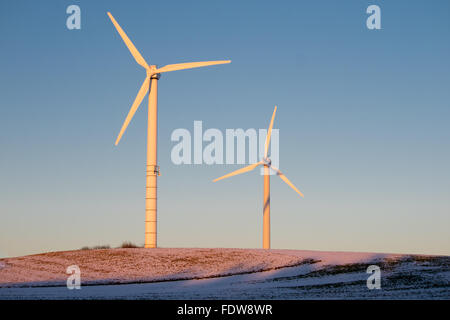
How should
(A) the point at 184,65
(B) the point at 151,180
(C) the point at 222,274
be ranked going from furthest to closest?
1. (A) the point at 184,65
2. (B) the point at 151,180
3. (C) the point at 222,274

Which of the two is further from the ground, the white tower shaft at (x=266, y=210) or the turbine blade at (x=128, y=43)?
the turbine blade at (x=128, y=43)

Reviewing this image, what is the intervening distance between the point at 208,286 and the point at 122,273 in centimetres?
973

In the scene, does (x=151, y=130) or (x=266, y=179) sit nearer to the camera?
(x=151, y=130)

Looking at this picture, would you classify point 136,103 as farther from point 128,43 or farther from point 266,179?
point 266,179

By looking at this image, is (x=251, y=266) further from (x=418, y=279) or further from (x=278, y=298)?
(x=278, y=298)

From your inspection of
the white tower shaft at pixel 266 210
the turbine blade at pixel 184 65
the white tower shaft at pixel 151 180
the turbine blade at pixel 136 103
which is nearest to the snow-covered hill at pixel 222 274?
the white tower shaft at pixel 151 180

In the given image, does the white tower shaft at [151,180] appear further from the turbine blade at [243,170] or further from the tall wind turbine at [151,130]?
the turbine blade at [243,170]

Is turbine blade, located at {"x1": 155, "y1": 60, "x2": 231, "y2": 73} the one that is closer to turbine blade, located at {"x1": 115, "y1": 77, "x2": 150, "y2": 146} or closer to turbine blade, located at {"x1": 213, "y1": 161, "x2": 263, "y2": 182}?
turbine blade, located at {"x1": 115, "y1": 77, "x2": 150, "y2": 146}

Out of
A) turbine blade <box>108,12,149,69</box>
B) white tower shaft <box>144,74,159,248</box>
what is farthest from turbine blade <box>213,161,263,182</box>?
turbine blade <box>108,12,149,69</box>

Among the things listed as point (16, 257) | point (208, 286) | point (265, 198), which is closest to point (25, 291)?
point (208, 286)

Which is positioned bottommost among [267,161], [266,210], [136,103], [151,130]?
[266,210]

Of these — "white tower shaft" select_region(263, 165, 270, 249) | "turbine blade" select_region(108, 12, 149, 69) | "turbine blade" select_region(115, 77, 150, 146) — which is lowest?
"white tower shaft" select_region(263, 165, 270, 249)

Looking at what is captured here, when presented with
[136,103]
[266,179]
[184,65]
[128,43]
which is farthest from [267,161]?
[128,43]

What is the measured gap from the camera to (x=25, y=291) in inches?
1347
